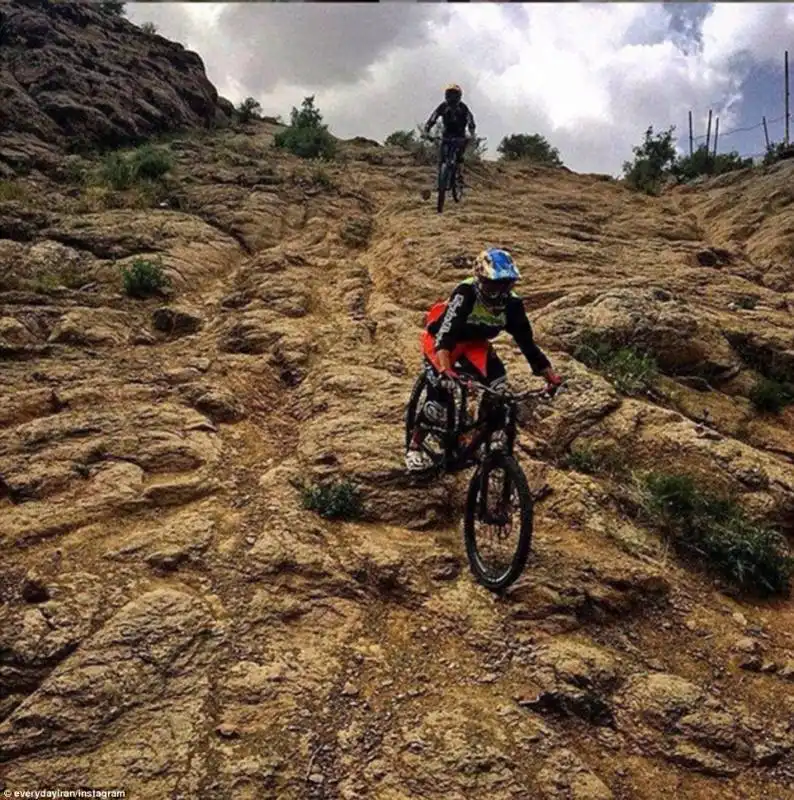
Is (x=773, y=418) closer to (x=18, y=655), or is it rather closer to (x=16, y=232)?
(x=18, y=655)

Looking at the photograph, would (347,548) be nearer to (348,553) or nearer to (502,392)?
(348,553)

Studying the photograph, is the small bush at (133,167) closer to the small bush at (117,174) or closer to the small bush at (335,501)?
the small bush at (117,174)

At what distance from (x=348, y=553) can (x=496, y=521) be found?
54.4 inches

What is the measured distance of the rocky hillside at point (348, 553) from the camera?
13.7ft

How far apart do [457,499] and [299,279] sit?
728cm

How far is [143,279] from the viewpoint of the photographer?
439 inches

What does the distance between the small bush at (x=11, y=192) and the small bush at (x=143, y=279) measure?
15.7 feet

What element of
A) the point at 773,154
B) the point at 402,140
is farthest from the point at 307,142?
the point at 773,154

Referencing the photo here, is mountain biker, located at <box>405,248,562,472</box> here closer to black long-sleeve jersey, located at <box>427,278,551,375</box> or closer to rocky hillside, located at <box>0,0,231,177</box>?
black long-sleeve jersey, located at <box>427,278,551,375</box>

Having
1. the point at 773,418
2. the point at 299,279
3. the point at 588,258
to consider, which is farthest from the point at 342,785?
the point at 588,258

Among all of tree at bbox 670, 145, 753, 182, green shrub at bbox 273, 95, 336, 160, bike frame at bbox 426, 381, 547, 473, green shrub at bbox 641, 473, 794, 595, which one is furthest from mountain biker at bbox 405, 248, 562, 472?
tree at bbox 670, 145, 753, 182

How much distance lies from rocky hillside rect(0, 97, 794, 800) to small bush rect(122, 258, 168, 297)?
269mm

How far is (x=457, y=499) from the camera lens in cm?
680

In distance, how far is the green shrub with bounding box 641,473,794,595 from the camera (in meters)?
6.01
